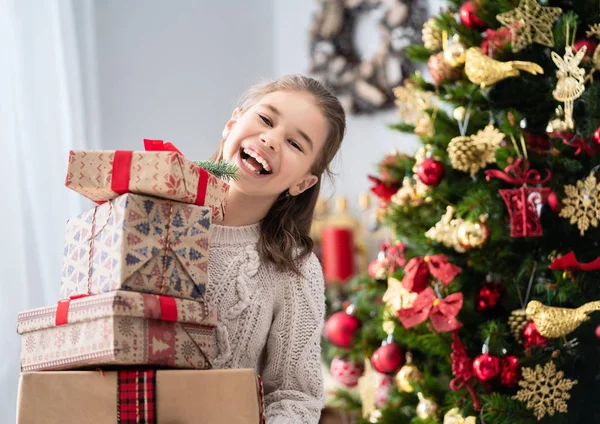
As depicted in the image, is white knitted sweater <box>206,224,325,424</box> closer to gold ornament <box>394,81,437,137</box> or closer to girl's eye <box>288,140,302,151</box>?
girl's eye <box>288,140,302,151</box>

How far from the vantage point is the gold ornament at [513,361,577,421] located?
1555 mm

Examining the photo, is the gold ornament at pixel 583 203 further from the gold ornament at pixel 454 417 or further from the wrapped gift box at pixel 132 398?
the wrapped gift box at pixel 132 398

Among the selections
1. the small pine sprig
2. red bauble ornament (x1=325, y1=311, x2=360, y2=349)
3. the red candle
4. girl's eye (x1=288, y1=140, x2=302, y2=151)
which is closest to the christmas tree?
A: red bauble ornament (x1=325, y1=311, x2=360, y2=349)

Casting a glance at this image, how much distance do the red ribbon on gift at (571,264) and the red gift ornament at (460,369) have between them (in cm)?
28

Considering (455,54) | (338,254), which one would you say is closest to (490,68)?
(455,54)

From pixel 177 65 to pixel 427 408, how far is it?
1917 mm

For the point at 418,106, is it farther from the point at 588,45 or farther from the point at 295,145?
the point at 295,145

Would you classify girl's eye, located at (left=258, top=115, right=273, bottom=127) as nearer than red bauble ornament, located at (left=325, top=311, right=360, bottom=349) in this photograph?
Yes

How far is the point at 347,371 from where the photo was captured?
2.01 m

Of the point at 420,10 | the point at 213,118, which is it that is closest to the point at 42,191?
the point at 213,118

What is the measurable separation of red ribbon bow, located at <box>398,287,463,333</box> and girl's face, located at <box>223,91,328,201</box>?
0.51 metres

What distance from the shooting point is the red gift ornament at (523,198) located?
157 centimetres

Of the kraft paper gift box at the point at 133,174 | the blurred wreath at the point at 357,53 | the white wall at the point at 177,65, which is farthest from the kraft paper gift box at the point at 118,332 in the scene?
the blurred wreath at the point at 357,53

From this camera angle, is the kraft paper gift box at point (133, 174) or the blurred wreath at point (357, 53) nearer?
the kraft paper gift box at point (133, 174)
